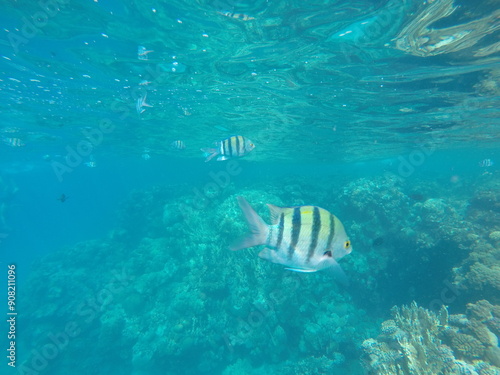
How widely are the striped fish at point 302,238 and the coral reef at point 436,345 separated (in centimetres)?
522

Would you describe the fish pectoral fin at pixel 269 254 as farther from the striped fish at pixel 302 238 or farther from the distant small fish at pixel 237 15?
the distant small fish at pixel 237 15

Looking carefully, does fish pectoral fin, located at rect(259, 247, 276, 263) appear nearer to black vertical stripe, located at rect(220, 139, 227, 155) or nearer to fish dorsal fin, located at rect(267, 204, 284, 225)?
fish dorsal fin, located at rect(267, 204, 284, 225)

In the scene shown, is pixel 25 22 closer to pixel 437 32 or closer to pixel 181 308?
pixel 181 308

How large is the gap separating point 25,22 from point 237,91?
31.8ft

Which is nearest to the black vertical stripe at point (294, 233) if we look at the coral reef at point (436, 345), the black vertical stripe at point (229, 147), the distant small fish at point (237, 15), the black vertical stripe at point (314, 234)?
the black vertical stripe at point (314, 234)

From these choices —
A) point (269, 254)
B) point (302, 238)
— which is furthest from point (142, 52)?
point (302, 238)

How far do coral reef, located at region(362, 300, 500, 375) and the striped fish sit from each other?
17.1 feet

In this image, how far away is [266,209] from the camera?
46.8ft

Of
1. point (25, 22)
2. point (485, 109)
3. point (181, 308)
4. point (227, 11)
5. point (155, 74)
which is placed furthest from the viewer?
point (485, 109)

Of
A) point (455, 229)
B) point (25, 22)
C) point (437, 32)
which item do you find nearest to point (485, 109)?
point (455, 229)

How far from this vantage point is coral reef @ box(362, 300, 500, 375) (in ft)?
18.2

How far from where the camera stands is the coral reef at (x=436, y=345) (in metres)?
5.54

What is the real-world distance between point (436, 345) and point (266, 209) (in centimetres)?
940

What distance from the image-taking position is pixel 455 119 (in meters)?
17.9
